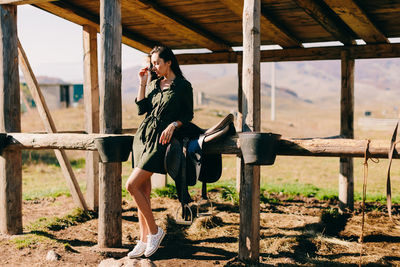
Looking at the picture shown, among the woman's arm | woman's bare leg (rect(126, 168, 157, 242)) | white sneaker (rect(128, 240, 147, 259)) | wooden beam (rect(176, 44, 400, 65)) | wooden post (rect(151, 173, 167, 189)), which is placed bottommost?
white sneaker (rect(128, 240, 147, 259))

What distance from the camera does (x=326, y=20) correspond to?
5.96 m

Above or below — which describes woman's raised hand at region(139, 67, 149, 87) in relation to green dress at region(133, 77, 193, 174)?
above

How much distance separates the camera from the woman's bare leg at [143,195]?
14.2ft

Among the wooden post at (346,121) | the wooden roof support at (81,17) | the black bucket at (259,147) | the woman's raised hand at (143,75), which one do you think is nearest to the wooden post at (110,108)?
the woman's raised hand at (143,75)

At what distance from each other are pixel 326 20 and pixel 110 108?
3323 millimetres

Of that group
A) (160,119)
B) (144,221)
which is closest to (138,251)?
(144,221)

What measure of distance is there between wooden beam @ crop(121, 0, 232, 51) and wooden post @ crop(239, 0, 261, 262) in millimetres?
2202

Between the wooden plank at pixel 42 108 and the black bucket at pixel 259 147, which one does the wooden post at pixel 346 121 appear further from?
the wooden plank at pixel 42 108

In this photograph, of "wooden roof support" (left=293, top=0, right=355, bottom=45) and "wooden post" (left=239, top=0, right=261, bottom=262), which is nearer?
"wooden post" (left=239, top=0, right=261, bottom=262)

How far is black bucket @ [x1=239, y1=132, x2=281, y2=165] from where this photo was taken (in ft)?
13.3

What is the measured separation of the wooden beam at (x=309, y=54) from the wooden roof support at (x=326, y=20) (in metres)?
0.24

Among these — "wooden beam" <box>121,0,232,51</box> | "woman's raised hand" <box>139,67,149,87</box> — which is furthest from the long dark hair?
"wooden beam" <box>121,0,232,51</box>

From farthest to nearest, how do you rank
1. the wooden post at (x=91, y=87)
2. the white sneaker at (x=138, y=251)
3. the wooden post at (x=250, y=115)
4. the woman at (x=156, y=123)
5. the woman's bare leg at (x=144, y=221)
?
the wooden post at (x=91, y=87) < the woman's bare leg at (x=144, y=221) < the white sneaker at (x=138, y=251) < the woman at (x=156, y=123) < the wooden post at (x=250, y=115)

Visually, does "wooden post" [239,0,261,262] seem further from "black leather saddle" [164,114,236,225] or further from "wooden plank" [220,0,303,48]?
"wooden plank" [220,0,303,48]
